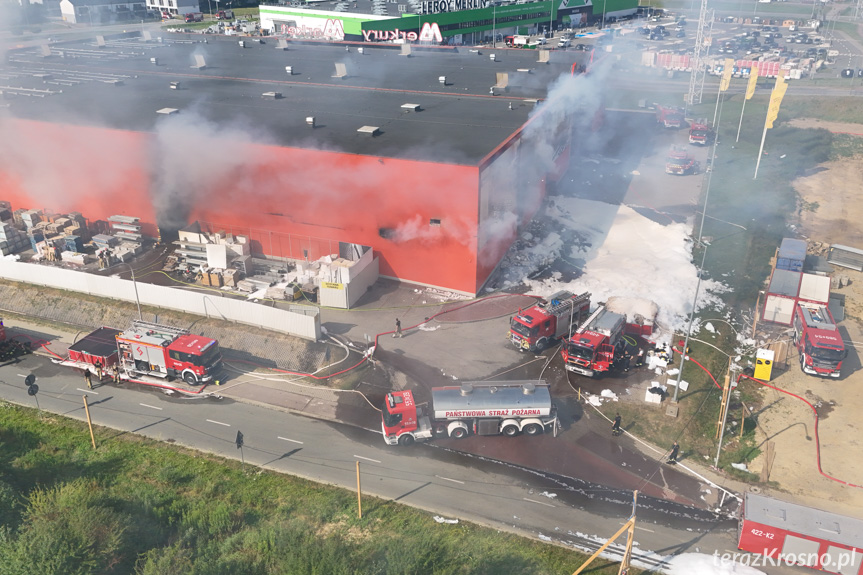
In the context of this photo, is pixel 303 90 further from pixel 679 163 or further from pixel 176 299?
pixel 679 163

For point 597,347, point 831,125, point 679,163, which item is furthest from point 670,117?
point 597,347

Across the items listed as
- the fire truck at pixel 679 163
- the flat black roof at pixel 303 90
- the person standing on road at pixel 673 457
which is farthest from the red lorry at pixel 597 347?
the fire truck at pixel 679 163

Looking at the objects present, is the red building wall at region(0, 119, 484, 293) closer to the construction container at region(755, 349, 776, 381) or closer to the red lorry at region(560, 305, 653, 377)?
the red lorry at region(560, 305, 653, 377)

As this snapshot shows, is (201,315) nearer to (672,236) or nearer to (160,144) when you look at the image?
(160,144)

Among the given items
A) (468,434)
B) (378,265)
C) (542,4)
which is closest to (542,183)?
(378,265)

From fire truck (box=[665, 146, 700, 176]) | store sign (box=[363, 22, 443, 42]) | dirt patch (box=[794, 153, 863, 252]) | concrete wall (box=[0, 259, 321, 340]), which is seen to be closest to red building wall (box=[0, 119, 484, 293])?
concrete wall (box=[0, 259, 321, 340])

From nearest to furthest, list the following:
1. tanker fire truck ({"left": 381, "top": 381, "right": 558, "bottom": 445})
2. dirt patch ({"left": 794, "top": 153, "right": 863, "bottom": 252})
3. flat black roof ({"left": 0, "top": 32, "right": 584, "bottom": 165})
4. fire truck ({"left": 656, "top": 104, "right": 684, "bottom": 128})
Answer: tanker fire truck ({"left": 381, "top": 381, "right": 558, "bottom": 445}) → flat black roof ({"left": 0, "top": 32, "right": 584, "bottom": 165}) → dirt patch ({"left": 794, "top": 153, "right": 863, "bottom": 252}) → fire truck ({"left": 656, "top": 104, "right": 684, "bottom": 128})
